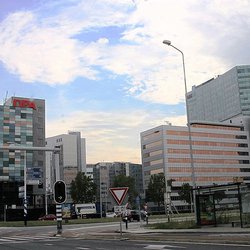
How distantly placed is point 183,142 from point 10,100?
59074 millimetres

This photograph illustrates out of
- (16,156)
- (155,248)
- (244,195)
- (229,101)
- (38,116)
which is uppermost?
(229,101)

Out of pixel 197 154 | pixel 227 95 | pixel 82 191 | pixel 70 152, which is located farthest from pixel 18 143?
pixel 227 95

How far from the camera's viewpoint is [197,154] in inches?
6097

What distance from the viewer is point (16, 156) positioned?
12719 cm

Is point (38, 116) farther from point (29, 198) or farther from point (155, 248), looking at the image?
point (155, 248)

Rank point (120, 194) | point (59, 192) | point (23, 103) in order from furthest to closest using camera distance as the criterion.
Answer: point (23, 103), point (59, 192), point (120, 194)

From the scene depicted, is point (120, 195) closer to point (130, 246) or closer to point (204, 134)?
point (130, 246)

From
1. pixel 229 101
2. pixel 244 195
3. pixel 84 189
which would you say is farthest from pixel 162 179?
pixel 244 195

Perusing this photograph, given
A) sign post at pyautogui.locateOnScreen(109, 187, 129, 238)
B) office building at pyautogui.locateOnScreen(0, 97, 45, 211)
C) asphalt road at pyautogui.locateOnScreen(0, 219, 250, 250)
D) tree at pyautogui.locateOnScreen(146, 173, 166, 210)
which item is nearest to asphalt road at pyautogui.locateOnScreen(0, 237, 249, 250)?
asphalt road at pyautogui.locateOnScreen(0, 219, 250, 250)

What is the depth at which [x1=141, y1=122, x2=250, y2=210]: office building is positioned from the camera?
150 m

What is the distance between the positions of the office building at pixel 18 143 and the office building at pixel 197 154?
40.2m

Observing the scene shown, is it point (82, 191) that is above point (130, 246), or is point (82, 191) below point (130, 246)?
above

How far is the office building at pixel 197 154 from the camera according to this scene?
149625 mm

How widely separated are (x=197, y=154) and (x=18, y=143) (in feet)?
202
